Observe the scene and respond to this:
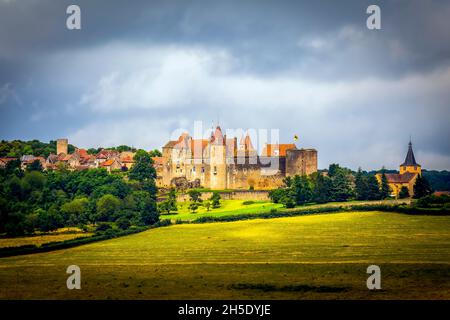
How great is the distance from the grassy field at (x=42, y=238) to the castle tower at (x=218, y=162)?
2994cm

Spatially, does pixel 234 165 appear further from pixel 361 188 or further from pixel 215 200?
pixel 361 188

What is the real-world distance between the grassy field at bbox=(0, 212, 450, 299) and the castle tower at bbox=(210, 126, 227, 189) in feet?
93.1

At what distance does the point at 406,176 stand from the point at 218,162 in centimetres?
2330

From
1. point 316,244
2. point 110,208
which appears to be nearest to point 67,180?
point 110,208

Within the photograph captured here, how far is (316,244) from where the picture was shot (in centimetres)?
5509

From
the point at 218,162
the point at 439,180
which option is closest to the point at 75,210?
the point at 218,162

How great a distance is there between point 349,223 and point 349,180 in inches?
927

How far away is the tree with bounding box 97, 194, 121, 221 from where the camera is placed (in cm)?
7631

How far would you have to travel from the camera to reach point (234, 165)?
98062mm

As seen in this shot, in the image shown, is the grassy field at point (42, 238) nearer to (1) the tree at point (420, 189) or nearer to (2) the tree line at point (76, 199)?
(2) the tree line at point (76, 199)

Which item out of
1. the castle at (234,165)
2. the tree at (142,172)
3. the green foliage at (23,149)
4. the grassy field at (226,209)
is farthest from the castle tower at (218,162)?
the green foliage at (23,149)

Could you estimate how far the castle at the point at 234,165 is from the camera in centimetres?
9706
